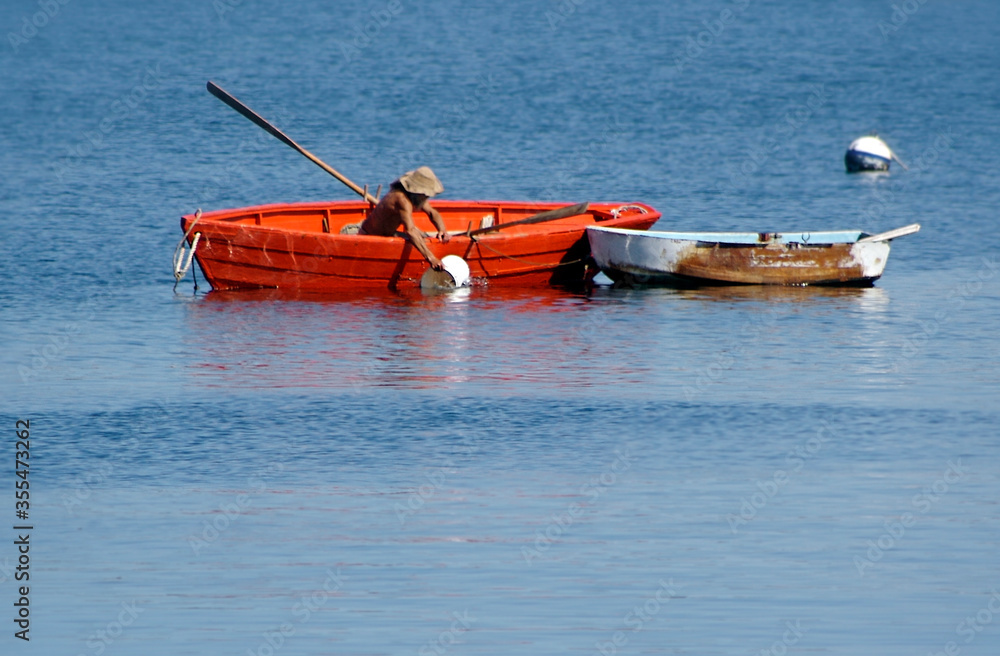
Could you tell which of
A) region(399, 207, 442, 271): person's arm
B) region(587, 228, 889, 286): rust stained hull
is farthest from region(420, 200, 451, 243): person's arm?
region(587, 228, 889, 286): rust stained hull

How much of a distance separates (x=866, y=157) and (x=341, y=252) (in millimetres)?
19573

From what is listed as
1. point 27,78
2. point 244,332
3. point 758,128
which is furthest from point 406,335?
point 27,78

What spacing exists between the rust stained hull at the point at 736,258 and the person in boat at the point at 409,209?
2250mm

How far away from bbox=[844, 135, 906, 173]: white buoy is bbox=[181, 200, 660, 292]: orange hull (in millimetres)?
16012

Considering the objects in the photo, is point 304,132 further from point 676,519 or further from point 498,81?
point 676,519

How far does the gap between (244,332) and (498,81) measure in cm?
3922

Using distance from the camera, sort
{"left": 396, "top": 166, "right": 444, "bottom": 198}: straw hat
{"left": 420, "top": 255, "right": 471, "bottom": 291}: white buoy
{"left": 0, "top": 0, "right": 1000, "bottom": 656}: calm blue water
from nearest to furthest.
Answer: {"left": 0, "top": 0, "right": 1000, "bottom": 656}: calm blue water < {"left": 396, "top": 166, "right": 444, "bottom": 198}: straw hat < {"left": 420, "top": 255, "right": 471, "bottom": 291}: white buoy

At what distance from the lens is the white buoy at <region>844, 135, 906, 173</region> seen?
34.9 m

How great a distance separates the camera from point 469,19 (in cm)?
8406

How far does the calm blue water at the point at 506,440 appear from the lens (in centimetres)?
837

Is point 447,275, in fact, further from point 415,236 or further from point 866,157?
point 866,157

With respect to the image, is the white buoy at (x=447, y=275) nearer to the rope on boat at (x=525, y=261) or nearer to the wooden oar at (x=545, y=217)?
the rope on boat at (x=525, y=261)

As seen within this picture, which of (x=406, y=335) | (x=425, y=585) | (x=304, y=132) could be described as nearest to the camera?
(x=425, y=585)

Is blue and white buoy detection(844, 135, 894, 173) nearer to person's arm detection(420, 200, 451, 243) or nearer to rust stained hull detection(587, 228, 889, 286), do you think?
rust stained hull detection(587, 228, 889, 286)
